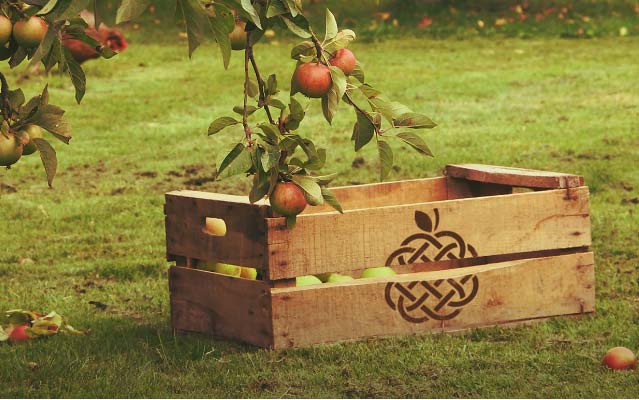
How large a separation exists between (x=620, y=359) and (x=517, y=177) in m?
1.18

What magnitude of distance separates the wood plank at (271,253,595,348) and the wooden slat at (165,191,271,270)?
217 millimetres

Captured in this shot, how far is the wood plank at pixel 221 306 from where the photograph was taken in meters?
4.49

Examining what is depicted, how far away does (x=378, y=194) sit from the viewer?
5238 millimetres

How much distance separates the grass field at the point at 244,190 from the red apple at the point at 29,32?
614 millimetres

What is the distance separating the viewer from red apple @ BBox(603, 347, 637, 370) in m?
4.16

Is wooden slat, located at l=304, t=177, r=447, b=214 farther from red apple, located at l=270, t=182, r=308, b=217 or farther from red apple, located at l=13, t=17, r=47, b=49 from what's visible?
red apple, located at l=13, t=17, r=47, b=49

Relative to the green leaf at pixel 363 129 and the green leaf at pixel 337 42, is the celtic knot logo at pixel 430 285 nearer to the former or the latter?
the green leaf at pixel 363 129

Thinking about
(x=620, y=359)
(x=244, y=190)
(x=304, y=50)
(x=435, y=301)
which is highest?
(x=304, y=50)

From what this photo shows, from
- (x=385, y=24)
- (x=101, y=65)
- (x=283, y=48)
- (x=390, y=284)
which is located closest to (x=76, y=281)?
(x=390, y=284)

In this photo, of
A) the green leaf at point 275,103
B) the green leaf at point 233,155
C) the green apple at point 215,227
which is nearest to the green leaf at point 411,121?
the green leaf at point 275,103

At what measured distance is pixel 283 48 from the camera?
14.2 metres

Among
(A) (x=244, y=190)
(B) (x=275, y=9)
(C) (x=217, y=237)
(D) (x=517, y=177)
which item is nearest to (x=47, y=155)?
(B) (x=275, y=9)

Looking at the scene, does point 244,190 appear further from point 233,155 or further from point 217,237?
point 233,155

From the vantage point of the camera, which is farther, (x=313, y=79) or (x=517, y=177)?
(x=517, y=177)
